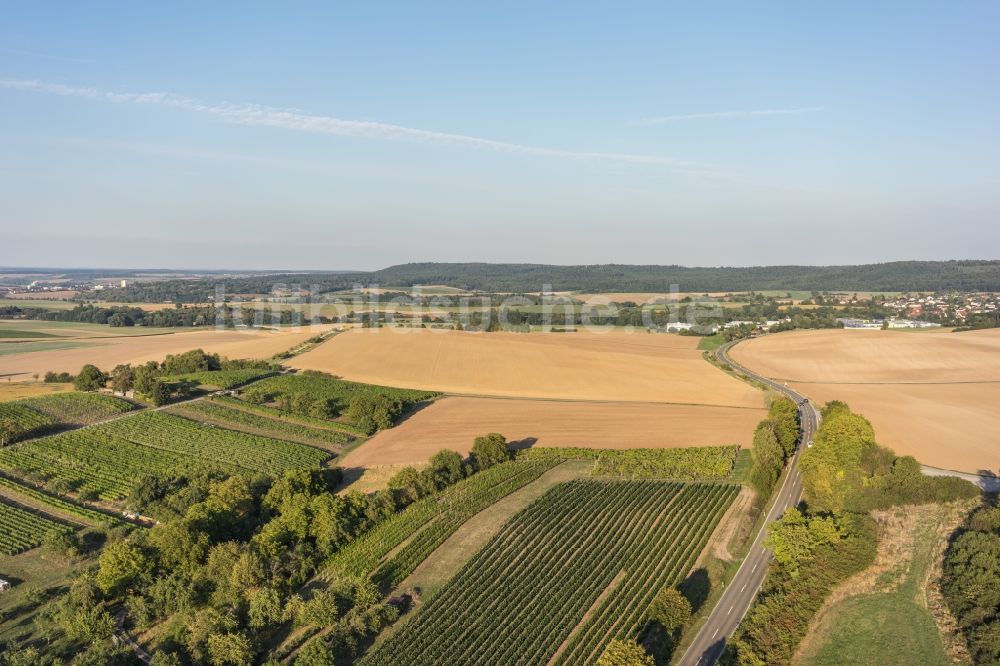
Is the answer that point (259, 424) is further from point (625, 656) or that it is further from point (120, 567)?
point (625, 656)

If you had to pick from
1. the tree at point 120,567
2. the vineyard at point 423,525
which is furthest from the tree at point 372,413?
the tree at point 120,567

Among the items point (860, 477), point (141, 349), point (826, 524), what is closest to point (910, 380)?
point (860, 477)

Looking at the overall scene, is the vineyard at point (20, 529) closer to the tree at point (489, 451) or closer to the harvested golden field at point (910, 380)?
the tree at point (489, 451)

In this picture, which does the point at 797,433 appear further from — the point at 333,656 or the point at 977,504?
the point at 333,656

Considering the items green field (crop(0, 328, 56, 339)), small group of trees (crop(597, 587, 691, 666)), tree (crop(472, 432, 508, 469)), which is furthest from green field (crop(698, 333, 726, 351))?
green field (crop(0, 328, 56, 339))

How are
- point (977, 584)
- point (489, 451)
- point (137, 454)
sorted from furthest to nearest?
1. point (137, 454)
2. point (489, 451)
3. point (977, 584)

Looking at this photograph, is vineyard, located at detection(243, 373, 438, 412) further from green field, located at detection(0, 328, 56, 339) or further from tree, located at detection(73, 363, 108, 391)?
green field, located at detection(0, 328, 56, 339)
